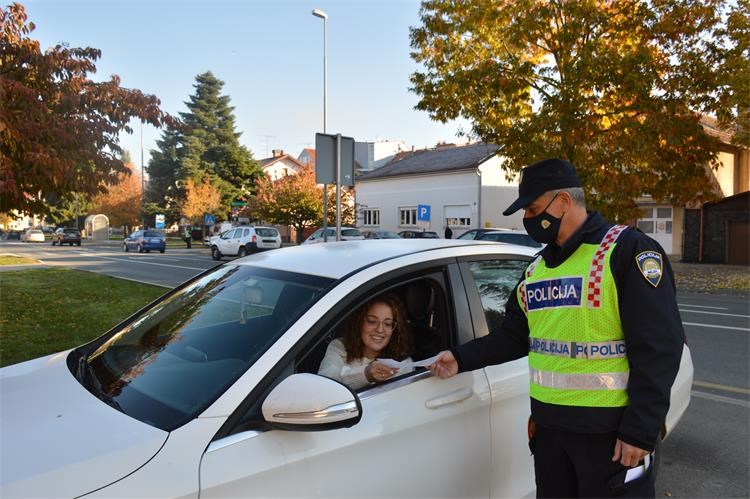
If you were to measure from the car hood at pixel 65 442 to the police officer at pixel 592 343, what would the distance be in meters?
1.39

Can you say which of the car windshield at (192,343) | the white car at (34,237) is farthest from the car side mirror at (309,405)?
the white car at (34,237)

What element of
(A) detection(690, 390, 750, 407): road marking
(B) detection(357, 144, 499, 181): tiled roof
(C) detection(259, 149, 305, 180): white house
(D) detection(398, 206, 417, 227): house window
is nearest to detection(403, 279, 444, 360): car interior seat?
(A) detection(690, 390, 750, 407): road marking

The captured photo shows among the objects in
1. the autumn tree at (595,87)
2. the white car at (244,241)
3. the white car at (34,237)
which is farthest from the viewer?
the white car at (34,237)

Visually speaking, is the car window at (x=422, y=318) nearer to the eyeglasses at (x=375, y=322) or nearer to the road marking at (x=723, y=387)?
the eyeglasses at (x=375, y=322)

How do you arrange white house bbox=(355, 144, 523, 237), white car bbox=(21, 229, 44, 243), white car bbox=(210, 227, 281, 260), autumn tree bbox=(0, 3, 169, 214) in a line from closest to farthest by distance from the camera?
1. autumn tree bbox=(0, 3, 169, 214)
2. white car bbox=(210, 227, 281, 260)
3. white house bbox=(355, 144, 523, 237)
4. white car bbox=(21, 229, 44, 243)

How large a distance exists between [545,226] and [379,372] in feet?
2.97

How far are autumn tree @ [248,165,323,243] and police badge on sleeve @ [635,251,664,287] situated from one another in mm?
37250

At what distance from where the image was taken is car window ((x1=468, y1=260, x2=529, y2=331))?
2.72 m

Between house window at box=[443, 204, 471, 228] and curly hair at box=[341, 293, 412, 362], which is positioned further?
house window at box=[443, 204, 471, 228]

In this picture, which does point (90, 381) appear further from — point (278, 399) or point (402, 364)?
point (402, 364)

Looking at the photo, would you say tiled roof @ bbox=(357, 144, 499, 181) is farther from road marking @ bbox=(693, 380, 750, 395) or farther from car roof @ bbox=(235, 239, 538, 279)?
car roof @ bbox=(235, 239, 538, 279)

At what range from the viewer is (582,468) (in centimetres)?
196

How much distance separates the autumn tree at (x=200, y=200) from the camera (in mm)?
50469

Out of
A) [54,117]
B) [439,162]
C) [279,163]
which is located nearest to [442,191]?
[439,162]
